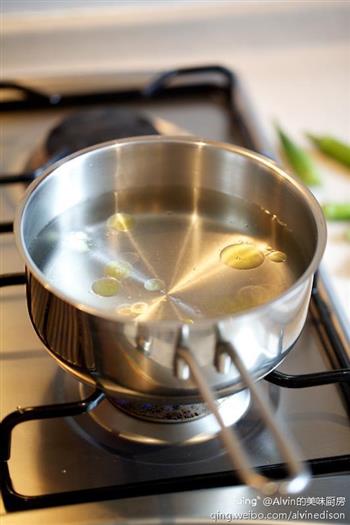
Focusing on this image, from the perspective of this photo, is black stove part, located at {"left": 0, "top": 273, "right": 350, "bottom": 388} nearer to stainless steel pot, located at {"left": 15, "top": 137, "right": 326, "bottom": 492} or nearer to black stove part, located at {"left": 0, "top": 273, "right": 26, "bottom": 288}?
stainless steel pot, located at {"left": 15, "top": 137, "right": 326, "bottom": 492}

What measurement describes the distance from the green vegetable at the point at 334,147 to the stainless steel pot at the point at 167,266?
0.90ft

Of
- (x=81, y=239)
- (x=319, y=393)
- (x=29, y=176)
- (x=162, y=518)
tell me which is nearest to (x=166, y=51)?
(x=29, y=176)

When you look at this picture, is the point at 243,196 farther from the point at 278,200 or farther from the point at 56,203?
the point at 56,203

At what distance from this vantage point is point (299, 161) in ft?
2.91

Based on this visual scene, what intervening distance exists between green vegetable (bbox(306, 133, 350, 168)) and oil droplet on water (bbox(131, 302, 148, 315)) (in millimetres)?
418

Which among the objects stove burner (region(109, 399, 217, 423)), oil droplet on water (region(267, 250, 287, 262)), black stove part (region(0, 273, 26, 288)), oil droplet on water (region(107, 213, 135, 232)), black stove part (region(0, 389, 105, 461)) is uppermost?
oil droplet on water (region(107, 213, 135, 232))

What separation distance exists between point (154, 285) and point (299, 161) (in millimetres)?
343

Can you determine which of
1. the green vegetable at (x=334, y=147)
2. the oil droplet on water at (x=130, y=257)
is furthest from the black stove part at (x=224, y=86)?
the oil droplet on water at (x=130, y=257)

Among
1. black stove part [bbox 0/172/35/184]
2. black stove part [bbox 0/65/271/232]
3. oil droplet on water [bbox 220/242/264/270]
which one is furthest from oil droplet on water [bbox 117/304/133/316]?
black stove part [bbox 0/65/271/232]

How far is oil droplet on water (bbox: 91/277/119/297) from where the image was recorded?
2.01 ft

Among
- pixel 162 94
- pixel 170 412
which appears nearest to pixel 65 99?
pixel 162 94

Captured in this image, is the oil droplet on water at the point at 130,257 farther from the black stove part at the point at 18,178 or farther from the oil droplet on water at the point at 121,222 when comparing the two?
the black stove part at the point at 18,178

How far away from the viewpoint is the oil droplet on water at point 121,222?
27.1 inches

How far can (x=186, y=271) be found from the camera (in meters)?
0.64
